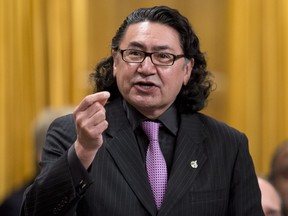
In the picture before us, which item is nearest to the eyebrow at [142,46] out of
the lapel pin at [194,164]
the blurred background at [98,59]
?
the lapel pin at [194,164]

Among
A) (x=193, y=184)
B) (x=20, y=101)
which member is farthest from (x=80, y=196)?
(x=20, y=101)

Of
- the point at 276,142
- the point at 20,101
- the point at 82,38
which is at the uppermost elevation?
the point at 82,38

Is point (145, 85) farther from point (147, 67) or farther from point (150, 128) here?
point (150, 128)

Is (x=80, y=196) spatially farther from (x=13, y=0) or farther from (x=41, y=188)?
(x=13, y=0)

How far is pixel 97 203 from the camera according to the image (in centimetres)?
225

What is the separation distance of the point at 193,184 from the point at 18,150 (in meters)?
2.36

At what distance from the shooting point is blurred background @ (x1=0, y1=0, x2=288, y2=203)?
452 cm

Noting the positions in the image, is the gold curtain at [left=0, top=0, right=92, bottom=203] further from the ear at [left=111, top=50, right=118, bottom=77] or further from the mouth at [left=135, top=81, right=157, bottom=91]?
the mouth at [left=135, top=81, right=157, bottom=91]

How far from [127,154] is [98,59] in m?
2.34

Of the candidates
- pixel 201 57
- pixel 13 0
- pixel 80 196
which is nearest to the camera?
pixel 80 196

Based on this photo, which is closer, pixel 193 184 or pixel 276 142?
pixel 193 184

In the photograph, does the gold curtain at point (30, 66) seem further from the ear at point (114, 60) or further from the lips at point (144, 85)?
the lips at point (144, 85)

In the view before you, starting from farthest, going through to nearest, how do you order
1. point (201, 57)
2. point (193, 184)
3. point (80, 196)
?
point (201, 57)
point (193, 184)
point (80, 196)

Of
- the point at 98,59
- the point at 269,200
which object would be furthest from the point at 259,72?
the point at 269,200
